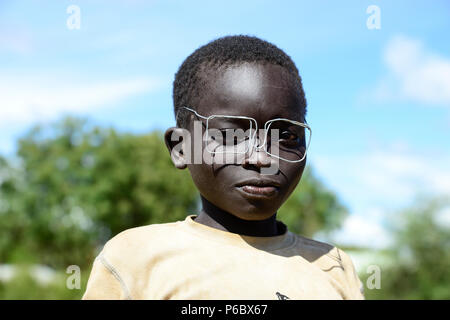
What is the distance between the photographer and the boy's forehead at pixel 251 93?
221cm

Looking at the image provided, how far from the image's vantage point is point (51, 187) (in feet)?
110

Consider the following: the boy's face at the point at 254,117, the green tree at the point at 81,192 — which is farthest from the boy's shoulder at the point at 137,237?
the green tree at the point at 81,192

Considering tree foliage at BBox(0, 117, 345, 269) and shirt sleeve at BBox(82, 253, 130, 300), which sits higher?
shirt sleeve at BBox(82, 253, 130, 300)

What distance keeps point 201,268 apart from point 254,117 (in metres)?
0.70

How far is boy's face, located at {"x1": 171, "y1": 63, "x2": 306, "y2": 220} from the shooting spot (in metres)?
2.20

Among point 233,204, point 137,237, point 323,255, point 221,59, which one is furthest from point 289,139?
point 137,237

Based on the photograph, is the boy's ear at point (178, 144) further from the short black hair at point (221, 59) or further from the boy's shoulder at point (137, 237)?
the boy's shoulder at point (137, 237)

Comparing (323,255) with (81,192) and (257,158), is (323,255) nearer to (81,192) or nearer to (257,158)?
(257,158)

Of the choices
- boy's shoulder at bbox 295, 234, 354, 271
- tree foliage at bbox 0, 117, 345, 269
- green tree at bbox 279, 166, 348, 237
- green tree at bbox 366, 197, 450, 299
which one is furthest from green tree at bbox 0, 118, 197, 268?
boy's shoulder at bbox 295, 234, 354, 271

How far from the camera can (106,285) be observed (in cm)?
215

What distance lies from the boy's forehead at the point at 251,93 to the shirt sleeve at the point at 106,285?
32.6 inches

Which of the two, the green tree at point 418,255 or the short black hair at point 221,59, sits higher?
the short black hair at point 221,59

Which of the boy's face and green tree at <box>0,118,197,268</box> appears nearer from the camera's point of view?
the boy's face

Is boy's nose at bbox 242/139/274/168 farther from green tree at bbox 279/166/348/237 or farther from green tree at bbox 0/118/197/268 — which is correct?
green tree at bbox 0/118/197/268
